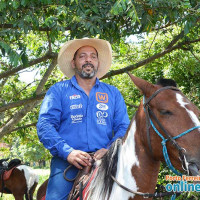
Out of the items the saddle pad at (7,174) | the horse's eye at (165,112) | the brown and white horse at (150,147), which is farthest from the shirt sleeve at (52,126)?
the saddle pad at (7,174)

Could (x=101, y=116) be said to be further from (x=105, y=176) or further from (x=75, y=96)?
(x=105, y=176)

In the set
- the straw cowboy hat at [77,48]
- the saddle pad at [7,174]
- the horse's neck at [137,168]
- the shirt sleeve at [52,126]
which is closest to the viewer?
the horse's neck at [137,168]

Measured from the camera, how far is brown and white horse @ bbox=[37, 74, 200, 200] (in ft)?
7.61

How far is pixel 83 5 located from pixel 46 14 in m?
1.11

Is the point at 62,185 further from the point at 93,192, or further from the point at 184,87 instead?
the point at 184,87

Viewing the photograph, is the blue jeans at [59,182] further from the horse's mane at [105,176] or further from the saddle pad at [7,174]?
the saddle pad at [7,174]

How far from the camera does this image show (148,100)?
2.62m

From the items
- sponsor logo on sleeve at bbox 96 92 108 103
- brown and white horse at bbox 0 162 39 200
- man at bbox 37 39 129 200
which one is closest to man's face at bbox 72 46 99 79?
man at bbox 37 39 129 200

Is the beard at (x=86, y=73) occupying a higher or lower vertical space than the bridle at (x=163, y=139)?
higher

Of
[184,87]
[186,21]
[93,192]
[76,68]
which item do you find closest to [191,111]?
[93,192]

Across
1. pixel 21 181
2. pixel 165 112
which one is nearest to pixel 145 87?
pixel 165 112

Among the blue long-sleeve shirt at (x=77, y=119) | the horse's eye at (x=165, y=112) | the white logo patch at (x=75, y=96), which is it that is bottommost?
the horse's eye at (x=165, y=112)

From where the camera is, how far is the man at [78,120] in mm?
3037

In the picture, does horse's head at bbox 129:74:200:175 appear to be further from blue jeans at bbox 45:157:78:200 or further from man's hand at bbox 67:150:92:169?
blue jeans at bbox 45:157:78:200
